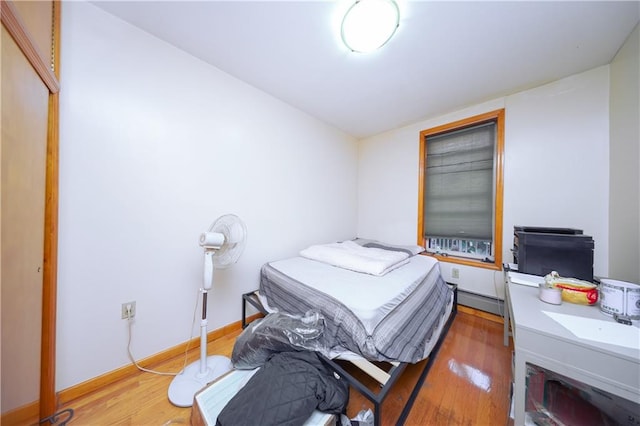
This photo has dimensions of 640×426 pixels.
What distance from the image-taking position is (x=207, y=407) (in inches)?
38.5

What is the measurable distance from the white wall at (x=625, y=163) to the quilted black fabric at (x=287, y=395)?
6.88ft

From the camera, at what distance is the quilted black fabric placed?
82cm

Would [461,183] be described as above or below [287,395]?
above

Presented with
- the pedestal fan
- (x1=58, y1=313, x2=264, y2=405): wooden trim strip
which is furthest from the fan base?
(x1=58, y1=313, x2=264, y2=405): wooden trim strip

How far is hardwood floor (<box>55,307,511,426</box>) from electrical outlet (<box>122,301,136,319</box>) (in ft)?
1.34

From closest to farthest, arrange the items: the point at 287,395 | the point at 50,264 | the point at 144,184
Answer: the point at 287,395, the point at 50,264, the point at 144,184

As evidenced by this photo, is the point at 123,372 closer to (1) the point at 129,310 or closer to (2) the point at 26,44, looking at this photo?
(1) the point at 129,310

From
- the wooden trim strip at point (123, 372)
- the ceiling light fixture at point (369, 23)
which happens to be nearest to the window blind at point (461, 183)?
the ceiling light fixture at point (369, 23)

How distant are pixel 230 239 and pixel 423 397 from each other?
155 centimetres

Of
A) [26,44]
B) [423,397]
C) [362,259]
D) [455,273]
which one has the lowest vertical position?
[423,397]

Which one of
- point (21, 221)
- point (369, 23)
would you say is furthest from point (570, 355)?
point (21, 221)

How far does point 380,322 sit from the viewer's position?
1.12m

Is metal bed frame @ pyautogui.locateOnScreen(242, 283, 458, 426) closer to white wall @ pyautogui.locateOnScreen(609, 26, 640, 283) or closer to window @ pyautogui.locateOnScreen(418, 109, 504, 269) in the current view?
window @ pyautogui.locateOnScreen(418, 109, 504, 269)

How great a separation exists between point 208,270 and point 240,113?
1.47 m
